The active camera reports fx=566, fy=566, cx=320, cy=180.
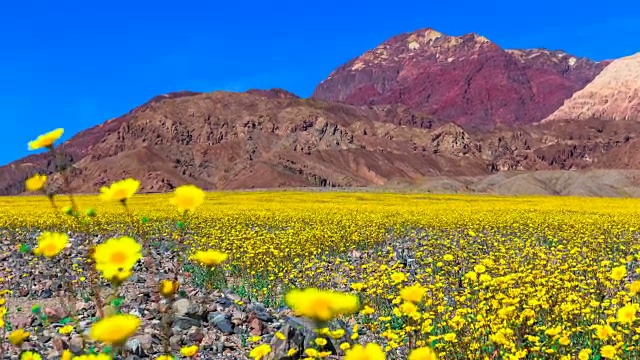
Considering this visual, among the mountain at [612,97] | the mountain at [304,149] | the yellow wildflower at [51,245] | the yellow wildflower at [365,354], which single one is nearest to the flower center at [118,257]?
the yellow wildflower at [51,245]

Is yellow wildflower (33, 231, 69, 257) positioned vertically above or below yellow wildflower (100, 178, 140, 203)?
below

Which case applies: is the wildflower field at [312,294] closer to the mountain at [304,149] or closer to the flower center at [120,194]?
the flower center at [120,194]

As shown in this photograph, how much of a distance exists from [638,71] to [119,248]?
185m

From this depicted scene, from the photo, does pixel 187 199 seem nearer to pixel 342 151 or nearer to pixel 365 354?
pixel 365 354

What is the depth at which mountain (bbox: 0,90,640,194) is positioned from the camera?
109m

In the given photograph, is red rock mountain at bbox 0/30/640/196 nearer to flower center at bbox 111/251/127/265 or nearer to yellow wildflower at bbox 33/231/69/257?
yellow wildflower at bbox 33/231/69/257

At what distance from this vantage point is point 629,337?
6.41 m

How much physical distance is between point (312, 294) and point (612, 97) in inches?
7169

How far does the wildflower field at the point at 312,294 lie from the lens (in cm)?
250

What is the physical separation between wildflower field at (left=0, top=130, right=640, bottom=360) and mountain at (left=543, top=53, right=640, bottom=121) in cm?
15372

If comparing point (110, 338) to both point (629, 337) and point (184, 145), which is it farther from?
point (184, 145)

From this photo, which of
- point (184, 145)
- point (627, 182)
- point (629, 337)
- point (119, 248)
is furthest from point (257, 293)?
point (184, 145)

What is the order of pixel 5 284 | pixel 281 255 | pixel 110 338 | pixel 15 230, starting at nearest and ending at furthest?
pixel 110 338
pixel 5 284
pixel 281 255
pixel 15 230

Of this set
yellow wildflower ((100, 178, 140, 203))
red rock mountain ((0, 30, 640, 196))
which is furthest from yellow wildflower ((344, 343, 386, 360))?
red rock mountain ((0, 30, 640, 196))
